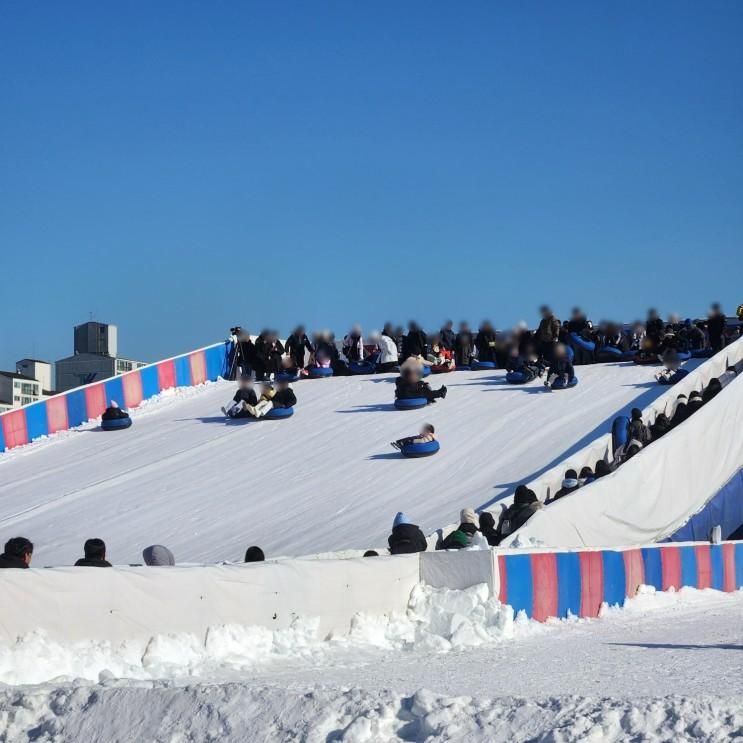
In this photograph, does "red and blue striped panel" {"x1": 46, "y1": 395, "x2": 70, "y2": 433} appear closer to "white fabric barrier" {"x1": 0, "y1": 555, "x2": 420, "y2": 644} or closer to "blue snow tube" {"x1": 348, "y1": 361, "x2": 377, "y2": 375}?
"blue snow tube" {"x1": 348, "y1": 361, "x2": 377, "y2": 375}

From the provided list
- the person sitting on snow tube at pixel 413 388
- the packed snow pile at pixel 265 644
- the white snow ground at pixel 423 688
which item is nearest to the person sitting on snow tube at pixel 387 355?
the person sitting on snow tube at pixel 413 388

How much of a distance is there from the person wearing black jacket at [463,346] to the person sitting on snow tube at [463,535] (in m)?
12.1

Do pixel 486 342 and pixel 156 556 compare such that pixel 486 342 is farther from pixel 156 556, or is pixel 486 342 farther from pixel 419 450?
pixel 156 556

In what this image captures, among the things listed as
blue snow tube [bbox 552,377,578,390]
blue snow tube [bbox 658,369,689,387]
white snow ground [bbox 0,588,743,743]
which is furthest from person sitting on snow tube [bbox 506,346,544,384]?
white snow ground [bbox 0,588,743,743]

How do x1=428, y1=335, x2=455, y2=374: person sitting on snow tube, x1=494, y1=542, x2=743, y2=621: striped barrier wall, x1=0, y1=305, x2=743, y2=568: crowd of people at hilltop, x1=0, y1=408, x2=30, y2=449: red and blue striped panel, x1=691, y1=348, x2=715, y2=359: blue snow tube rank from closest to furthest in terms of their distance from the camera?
x1=494, y1=542, x2=743, y2=621: striped barrier wall < x1=0, y1=305, x2=743, y2=568: crowd of people at hilltop < x1=0, y1=408, x2=30, y2=449: red and blue striped panel < x1=691, y1=348, x2=715, y2=359: blue snow tube < x1=428, y1=335, x2=455, y2=374: person sitting on snow tube

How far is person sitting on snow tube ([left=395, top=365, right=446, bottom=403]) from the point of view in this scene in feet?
70.0

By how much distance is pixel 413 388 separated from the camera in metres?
21.3

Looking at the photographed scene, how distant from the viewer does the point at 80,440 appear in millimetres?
22016

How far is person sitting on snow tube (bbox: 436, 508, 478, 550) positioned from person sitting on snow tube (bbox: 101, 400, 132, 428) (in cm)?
1073

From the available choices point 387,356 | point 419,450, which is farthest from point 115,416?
point 419,450

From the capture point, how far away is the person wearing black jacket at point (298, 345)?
26203 mm

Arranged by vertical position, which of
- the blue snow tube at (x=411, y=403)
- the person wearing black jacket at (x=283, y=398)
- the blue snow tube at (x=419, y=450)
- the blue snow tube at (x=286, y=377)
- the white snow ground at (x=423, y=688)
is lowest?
the white snow ground at (x=423, y=688)

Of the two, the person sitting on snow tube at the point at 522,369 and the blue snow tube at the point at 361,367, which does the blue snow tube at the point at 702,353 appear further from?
the blue snow tube at the point at 361,367

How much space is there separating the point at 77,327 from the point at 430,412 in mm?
41266
